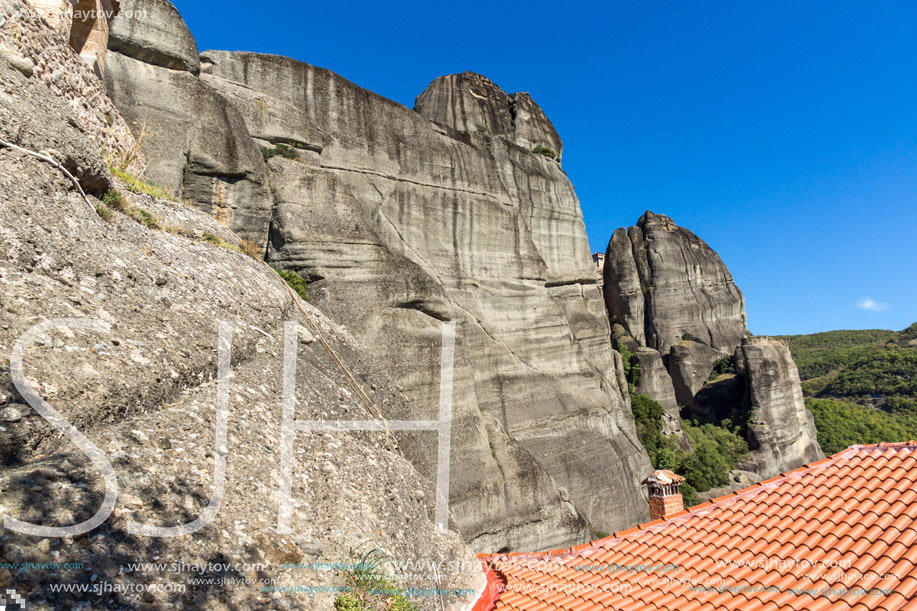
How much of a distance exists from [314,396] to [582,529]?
37.3 feet

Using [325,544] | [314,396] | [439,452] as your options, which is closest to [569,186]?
[439,452]

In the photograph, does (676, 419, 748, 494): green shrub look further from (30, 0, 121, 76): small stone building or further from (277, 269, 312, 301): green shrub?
(30, 0, 121, 76): small stone building

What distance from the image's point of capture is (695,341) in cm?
3972

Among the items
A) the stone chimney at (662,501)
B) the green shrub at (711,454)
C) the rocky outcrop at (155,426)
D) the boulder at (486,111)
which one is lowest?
the green shrub at (711,454)

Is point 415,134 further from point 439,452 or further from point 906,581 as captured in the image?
point 906,581

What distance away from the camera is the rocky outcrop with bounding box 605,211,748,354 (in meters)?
41.2

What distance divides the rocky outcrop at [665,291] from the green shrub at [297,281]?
34948mm

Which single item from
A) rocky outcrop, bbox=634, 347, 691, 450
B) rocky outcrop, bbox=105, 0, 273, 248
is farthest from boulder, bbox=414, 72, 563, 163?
rocky outcrop, bbox=634, 347, 691, 450

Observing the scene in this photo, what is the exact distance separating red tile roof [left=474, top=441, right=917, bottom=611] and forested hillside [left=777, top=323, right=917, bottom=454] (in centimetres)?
3798

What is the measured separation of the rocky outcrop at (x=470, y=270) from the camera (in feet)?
39.0

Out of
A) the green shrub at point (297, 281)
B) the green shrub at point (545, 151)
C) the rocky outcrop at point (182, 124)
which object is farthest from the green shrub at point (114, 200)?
the green shrub at point (545, 151)

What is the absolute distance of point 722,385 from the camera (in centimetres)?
3594

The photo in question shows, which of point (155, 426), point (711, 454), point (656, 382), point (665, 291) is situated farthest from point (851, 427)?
point (155, 426)

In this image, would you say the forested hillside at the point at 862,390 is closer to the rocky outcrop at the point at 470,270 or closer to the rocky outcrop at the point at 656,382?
the rocky outcrop at the point at 656,382
